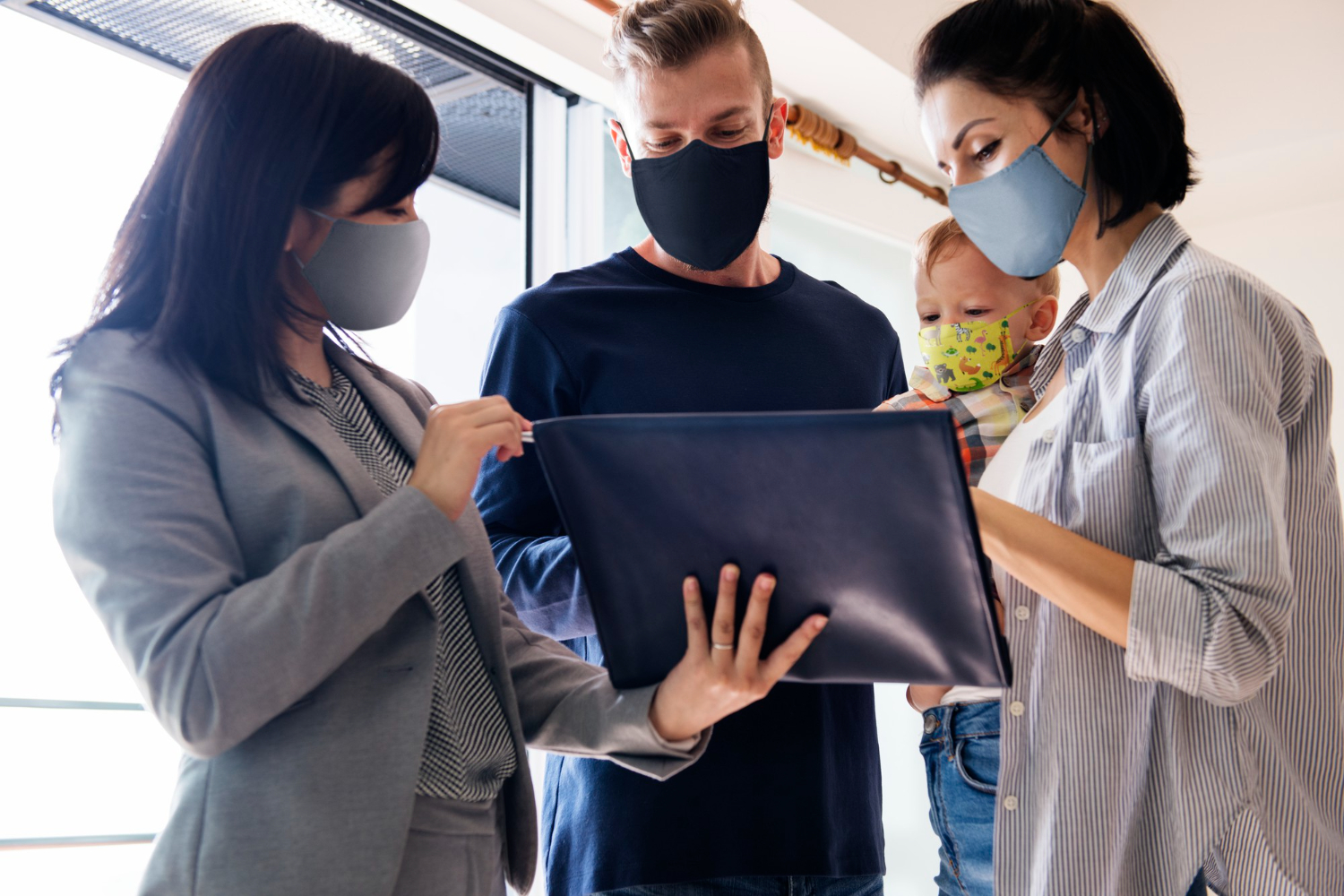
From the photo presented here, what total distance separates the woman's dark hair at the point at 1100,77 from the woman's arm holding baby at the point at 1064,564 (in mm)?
373

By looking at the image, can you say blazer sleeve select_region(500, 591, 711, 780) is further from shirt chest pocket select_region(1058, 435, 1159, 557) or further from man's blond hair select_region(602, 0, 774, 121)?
man's blond hair select_region(602, 0, 774, 121)

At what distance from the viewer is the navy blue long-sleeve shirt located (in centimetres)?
119

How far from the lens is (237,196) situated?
86 cm

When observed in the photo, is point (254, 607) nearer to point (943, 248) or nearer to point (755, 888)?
point (755, 888)

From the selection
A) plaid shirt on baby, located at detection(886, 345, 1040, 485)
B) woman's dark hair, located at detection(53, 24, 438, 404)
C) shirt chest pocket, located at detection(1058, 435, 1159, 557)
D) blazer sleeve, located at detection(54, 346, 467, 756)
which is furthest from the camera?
plaid shirt on baby, located at detection(886, 345, 1040, 485)

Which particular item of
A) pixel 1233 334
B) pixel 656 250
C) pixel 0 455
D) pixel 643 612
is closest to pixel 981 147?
pixel 1233 334

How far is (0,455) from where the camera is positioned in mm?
1550

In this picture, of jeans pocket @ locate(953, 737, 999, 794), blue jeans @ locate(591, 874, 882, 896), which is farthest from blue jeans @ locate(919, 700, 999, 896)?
blue jeans @ locate(591, 874, 882, 896)

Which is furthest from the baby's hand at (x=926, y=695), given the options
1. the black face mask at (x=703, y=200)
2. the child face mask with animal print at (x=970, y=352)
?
the black face mask at (x=703, y=200)

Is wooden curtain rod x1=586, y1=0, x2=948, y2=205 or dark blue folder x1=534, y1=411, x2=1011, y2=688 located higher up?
dark blue folder x1=534, y1=411, x2=1011, y2=688

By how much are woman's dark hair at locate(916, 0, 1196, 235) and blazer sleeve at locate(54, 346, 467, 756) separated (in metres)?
0.79

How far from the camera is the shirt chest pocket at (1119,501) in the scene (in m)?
0.95

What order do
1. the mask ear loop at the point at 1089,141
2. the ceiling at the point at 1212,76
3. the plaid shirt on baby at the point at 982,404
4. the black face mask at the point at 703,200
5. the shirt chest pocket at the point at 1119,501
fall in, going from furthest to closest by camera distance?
the ceiling at the point at 1212,76, the plaid shirt on baby at the point at 982,404, the black face mask at the point at 703,200, the mask ear loop at the point at 1089,141, the shirt chest pocket at the point at 1119,501

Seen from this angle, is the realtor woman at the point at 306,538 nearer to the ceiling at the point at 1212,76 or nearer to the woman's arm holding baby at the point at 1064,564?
the woman's arm holding baby at the point at 1064,564
